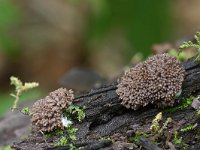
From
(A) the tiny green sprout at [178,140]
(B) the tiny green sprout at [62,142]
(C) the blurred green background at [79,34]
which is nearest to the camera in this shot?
(A) the tiny green sprout at [178,140]

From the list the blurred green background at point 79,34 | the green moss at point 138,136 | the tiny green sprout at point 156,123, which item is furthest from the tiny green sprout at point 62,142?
the blurred green background at point 79,34

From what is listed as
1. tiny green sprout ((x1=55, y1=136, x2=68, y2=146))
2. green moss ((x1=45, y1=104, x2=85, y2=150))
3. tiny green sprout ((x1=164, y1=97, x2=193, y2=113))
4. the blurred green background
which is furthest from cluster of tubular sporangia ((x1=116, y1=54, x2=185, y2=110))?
the blurred green background

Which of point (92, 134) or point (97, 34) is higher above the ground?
point (97, 34)

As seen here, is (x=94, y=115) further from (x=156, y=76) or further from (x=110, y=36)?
(x=110, y=36)

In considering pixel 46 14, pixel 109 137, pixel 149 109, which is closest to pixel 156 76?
pixel 149 109

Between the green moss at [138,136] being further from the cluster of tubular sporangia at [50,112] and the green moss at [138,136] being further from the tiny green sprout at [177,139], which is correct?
the cluster of tubular sporangia at [50,112]

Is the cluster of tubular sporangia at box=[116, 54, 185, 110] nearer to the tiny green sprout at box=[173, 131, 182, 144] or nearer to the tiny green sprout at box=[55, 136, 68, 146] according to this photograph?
the tiny green sprout at box=[173, 131, 182, 144]
